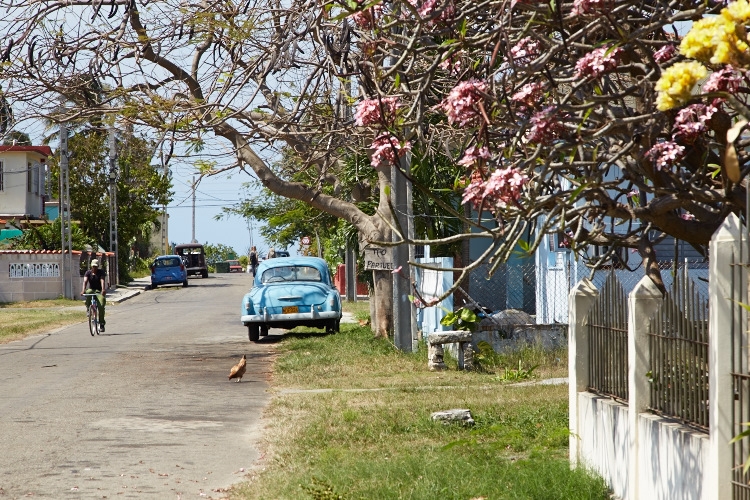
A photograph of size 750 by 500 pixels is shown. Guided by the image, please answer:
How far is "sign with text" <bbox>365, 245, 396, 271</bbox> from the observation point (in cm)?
1888

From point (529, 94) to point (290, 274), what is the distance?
1799 centimetres

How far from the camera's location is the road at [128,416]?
8.52 meters

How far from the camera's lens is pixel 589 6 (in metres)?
6.40

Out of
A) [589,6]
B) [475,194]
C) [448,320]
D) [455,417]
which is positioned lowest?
[455,417]

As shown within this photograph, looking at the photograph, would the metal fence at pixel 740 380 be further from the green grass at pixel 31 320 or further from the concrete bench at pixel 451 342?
the green grass at pixel 31 320

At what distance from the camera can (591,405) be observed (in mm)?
8242

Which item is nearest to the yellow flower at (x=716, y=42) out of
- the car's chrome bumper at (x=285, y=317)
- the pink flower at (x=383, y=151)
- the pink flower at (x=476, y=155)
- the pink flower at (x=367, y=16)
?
the pink flower at (x=476, y=155)

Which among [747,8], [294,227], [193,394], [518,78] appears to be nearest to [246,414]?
[193,394]

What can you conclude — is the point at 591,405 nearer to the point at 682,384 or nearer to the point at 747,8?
the point at 682,384

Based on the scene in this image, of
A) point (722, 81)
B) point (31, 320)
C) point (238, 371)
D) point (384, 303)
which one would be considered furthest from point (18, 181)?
point (722, 81)

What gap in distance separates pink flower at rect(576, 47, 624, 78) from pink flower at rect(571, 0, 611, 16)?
23cm

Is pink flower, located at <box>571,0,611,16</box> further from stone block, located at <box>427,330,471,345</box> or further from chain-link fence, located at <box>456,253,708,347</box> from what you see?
stone block, located at <box>427,330,471,345</box>

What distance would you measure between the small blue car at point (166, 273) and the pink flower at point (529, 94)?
5509 cm

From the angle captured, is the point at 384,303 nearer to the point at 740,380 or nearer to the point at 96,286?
the point at 96,286
